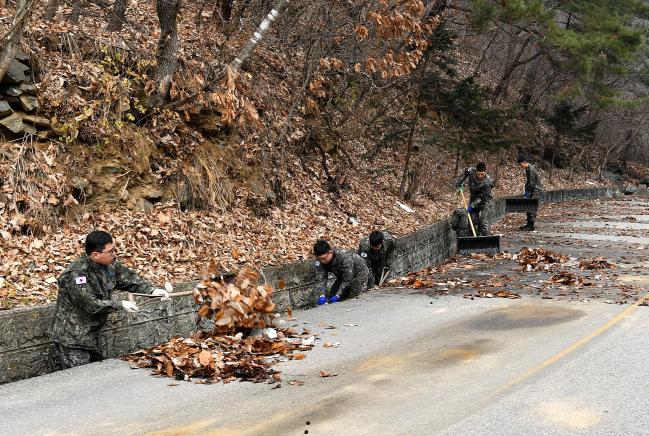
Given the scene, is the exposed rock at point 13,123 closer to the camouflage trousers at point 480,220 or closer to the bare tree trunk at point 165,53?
the bare tree trunk at point 165,53

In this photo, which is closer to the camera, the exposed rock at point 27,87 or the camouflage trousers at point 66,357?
the camouflage trousers at point 66,357

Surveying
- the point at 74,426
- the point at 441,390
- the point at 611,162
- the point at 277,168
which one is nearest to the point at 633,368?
the point at 441,390

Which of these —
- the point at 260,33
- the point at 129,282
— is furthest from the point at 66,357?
the point at 260,33

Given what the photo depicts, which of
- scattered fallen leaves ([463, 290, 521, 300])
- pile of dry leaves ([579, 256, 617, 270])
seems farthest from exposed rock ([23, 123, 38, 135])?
pile of dry leaves ([579, 256, 617, 270])

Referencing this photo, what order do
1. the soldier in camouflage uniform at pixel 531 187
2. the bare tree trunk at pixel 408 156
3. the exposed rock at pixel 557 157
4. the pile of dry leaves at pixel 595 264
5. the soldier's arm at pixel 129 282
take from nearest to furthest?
the soldier's arm at pixel 129 282
the pile of dry leaves at pixel 595 264
the soldier in camouflage uniform at pixel 531 187
the bare tree trunk at pixel 408 156
the exposed rock at pixel 557 157

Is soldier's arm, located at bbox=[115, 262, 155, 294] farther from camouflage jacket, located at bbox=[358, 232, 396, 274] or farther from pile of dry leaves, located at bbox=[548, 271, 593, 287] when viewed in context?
pile of dry leaves, located at bbox=[548, 271, 593, 287]

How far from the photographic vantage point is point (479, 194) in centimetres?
1827

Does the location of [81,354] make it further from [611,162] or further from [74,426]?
[611,162]

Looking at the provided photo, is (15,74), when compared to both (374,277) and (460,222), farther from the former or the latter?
(460,222)

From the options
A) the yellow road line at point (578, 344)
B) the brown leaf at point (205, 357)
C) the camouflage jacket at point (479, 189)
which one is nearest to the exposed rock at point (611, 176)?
the camouflage jacket at point (479, 189)

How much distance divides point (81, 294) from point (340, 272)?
5.37 meters

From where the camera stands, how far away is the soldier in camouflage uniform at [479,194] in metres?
18.2

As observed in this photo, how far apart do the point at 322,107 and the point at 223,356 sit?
47.8ft

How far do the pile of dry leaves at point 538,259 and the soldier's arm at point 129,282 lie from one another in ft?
29.6
